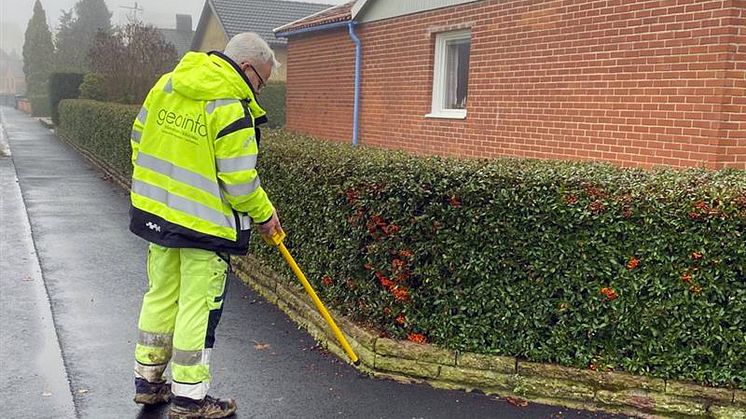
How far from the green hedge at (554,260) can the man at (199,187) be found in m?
1.05

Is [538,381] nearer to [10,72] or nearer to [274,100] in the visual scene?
[274,100]

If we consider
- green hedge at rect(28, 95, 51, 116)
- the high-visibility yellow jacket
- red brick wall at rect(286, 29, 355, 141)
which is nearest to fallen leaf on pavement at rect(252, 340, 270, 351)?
the high-visibility yellow jacket

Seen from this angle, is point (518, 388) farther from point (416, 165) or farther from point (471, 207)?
point (416, 165)

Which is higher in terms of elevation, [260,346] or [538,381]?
[538,381]

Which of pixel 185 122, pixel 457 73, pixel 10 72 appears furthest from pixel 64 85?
pixel 10 72

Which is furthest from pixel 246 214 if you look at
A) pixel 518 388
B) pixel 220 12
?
pixel 220 12

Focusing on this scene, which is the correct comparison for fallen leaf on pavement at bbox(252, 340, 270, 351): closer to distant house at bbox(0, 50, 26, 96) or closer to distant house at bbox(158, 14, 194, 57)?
distant house at bbox(158, 14, 194, 57)

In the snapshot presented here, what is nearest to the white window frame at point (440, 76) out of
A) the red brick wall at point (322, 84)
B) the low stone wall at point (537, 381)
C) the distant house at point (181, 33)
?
the red brick wall at point (322, 84)

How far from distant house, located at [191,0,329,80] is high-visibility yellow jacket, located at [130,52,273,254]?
2724 centimetres

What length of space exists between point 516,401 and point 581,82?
4825 millimetres

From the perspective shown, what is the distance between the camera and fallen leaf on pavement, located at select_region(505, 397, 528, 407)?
14.7 ft

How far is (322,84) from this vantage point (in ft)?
48.8

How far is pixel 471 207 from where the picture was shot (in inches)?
183

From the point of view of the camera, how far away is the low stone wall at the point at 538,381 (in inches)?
169
